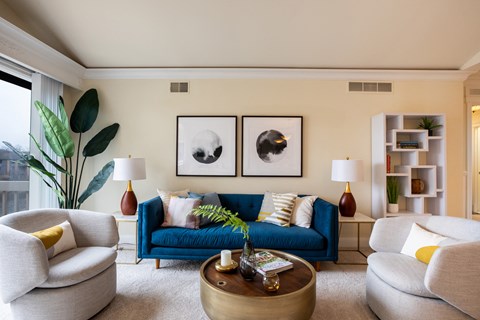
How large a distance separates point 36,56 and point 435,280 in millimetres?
4389

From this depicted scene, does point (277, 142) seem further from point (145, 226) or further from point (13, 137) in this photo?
point (13, 137)

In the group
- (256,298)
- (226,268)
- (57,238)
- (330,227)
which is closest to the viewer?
(256,298)

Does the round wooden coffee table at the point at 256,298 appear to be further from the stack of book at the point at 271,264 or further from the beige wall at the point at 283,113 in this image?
the beige wall at the point at 283,113

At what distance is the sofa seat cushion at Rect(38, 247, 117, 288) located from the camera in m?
1.73

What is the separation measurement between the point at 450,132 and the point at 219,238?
12.1 ft

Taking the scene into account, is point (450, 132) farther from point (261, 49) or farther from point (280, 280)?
point (280, 280)

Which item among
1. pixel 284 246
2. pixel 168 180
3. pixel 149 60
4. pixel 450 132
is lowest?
pixel 284 246

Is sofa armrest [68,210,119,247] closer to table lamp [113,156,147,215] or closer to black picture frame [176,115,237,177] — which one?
table lamp [113,156,147,215]

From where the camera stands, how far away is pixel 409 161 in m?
3.47

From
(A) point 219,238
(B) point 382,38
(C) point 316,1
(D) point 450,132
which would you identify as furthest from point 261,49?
(D) point 450,132

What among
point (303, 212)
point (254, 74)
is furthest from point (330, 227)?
point (254, 74)

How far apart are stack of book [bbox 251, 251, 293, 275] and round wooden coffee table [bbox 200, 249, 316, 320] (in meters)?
Result: 0.06

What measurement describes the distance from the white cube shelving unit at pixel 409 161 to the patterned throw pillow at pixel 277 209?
1.34 meters

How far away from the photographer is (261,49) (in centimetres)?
323
